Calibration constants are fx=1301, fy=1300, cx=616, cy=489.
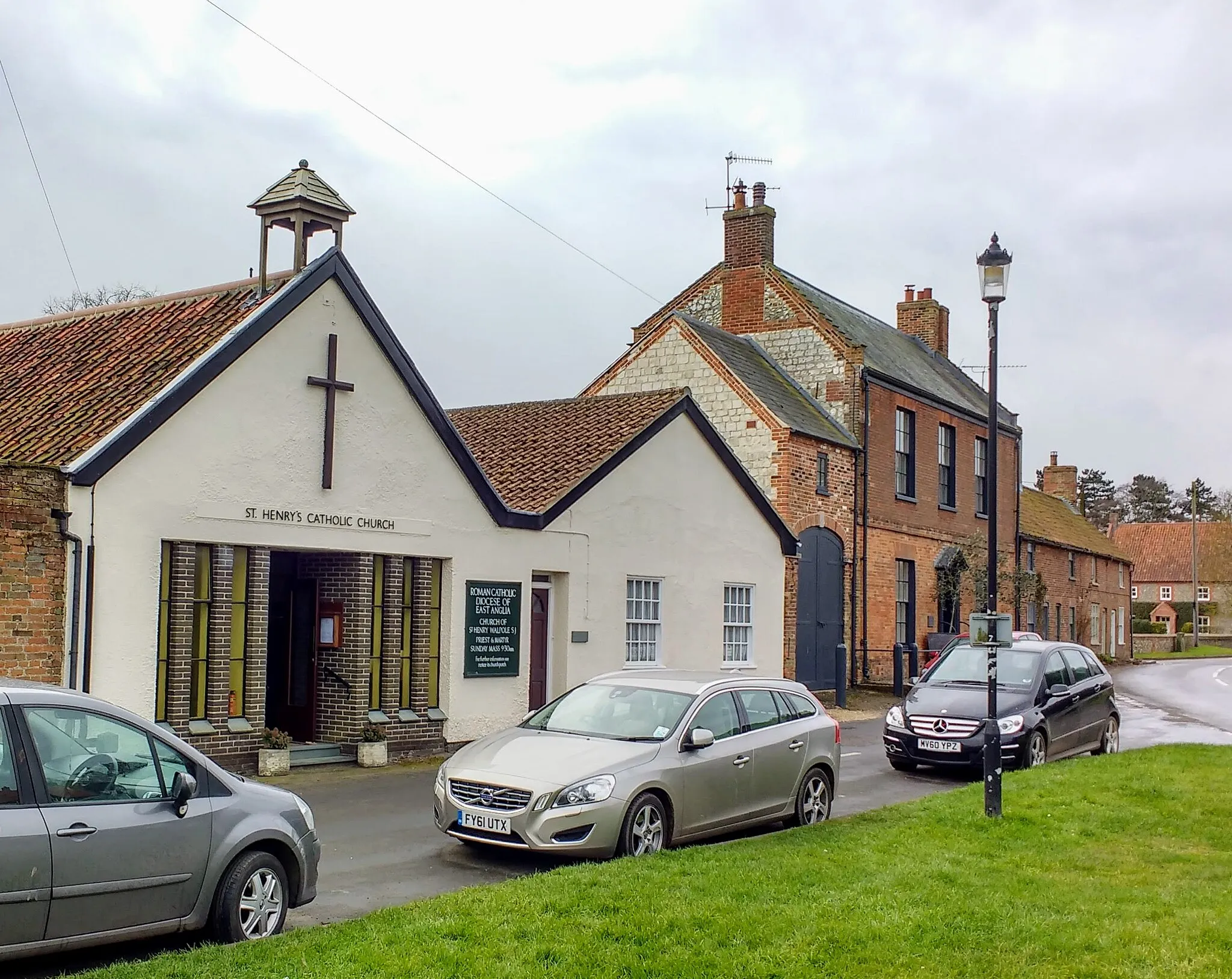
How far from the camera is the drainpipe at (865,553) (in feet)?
98.6

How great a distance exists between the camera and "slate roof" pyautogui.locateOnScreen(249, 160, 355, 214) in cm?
1558

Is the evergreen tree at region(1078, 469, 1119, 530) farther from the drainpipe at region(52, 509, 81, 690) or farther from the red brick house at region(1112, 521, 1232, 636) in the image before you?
the drainpipe at region(52, 509, 81, 690)

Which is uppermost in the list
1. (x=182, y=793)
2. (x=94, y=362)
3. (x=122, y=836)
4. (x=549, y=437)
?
(x=94, y=362)

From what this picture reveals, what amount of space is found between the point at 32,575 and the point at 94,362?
12.6ft

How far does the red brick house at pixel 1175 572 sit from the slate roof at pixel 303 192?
240 feet

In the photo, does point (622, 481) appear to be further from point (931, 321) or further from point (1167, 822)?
point (931, 321)

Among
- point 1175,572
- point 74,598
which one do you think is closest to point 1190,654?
point 1175,572

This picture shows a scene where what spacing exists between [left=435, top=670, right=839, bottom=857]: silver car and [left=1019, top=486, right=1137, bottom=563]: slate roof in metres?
30.7

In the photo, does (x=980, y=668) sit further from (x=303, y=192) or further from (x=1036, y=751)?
(x=303, y=192)

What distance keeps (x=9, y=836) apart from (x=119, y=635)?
23.0 ft

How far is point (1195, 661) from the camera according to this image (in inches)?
2261

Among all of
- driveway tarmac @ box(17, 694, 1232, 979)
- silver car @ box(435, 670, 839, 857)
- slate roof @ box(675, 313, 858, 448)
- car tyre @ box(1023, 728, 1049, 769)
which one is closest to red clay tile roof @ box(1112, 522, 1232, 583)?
slate roof @ box(675, 313, 858, 448)

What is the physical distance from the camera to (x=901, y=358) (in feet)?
114

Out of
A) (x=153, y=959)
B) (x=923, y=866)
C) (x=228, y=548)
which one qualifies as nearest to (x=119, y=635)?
(x=228, y=548)
